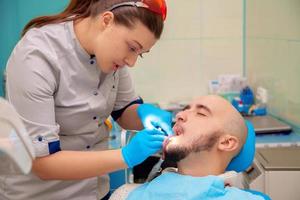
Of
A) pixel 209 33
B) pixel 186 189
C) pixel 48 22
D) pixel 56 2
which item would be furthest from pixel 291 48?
pixel 56 2

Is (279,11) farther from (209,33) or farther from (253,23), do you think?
(209,33)

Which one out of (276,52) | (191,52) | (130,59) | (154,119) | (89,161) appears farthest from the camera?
(191,52)

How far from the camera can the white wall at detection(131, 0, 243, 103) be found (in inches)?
123

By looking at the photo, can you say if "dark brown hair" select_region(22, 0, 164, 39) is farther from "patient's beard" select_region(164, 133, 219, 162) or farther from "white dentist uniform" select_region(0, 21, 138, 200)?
"patient's beard" select_region(164, 133, 219, 162)

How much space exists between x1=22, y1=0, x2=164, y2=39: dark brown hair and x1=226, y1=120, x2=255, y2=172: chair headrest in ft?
1.84

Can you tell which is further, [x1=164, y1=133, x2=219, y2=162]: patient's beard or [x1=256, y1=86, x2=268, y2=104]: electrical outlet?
[x1=256, y1=86, x2=268, y2=104]: electrical outlet

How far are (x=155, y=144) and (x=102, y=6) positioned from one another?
54cm

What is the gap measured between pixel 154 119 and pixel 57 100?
43 cm

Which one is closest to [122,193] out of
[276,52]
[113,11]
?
[113,11]

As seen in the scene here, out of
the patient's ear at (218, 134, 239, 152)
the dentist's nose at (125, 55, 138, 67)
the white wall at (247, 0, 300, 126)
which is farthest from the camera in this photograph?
the white wall at (247, 0, 300, 126)

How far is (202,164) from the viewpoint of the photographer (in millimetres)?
1517

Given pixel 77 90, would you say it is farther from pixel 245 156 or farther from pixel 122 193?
pixel 245 156

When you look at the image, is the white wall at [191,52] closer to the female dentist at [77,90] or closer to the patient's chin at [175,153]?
the female dentist at [77,90]

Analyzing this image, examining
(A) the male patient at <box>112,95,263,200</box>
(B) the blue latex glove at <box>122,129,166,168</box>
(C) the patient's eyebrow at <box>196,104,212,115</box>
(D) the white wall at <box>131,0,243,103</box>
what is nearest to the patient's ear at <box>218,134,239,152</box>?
(A) the male patient at <box>112,95,263,200</box>
